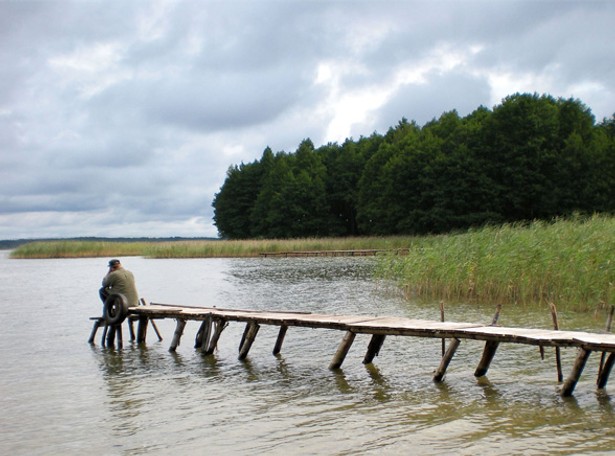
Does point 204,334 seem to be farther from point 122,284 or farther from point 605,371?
point 605,371

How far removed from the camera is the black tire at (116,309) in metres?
16.5

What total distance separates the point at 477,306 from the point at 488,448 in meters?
12.3

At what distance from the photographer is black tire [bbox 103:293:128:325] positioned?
16516mm

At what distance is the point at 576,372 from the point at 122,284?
10768 mm

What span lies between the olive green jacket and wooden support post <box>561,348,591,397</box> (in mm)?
10295

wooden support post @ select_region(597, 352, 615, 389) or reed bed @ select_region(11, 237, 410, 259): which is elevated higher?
reed bed @ select_region(11, 237, 410, 259)

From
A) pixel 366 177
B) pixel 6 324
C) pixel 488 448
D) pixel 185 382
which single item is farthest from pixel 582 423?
pixel 366 177

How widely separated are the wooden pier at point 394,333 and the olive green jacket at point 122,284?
1.05ft

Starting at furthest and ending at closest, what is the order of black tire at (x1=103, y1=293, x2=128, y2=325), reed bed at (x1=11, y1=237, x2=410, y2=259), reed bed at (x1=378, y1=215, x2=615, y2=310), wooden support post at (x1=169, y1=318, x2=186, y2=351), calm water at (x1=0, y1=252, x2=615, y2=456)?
reed bed at (x1=11, y1=237, x2=410, y2=259), reed bed at (x1=378, y1=215, x2=615, y2=310), black tire at (x1=103, y1=293, x2=128, y2=325), wooden support post at (x1=169, y1=318, x2=186, y2=351), calm water at (x1=0, y1=252, x2=615, y2=456)

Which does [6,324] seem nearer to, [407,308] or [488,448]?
[407,308]

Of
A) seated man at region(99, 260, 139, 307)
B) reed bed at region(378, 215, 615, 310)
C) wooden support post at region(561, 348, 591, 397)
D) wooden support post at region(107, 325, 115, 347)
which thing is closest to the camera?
wooden support post at region(561, 348, 591, 397)

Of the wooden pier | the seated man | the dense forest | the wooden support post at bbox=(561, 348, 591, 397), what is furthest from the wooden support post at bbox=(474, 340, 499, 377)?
the dense forest

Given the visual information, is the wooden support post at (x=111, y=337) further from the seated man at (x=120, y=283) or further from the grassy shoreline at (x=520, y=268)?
the grassy shoreline at (x=520, y=268)

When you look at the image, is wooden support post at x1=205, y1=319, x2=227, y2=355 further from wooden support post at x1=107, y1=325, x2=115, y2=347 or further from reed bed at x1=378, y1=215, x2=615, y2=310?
reed bed at x1=378, y1=215, x2=615, y2=310
